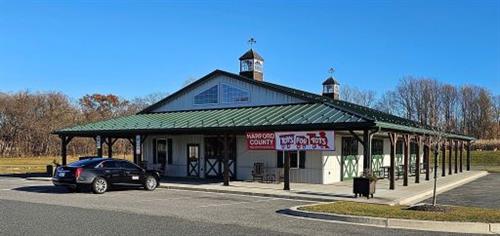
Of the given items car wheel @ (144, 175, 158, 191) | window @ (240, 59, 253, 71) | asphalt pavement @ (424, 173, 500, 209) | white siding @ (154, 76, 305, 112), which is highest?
window @ (240, 59, 253, 71)

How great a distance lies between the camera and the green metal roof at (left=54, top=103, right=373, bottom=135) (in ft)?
67.8

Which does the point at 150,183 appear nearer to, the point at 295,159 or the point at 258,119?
the point at 258,119

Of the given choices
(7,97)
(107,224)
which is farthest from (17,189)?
(7,97)

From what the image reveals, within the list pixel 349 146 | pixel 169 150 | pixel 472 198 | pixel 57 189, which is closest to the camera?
pixel 472 198

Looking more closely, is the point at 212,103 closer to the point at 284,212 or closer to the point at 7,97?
the point at 284,212

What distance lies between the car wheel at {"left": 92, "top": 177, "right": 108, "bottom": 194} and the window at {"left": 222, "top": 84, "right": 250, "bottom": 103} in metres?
10.8

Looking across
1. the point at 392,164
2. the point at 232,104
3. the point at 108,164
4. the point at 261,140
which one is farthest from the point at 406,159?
the point at 108,164

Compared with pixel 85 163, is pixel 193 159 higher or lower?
lower

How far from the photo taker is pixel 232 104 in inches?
1136

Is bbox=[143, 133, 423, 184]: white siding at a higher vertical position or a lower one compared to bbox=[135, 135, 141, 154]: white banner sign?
lower

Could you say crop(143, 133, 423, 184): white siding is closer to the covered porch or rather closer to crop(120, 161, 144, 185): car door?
the covered porch

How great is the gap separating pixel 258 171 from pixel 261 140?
11.0 ft

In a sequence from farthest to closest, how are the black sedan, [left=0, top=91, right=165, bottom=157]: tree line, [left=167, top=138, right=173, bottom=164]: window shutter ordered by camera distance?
[left=0, top=91, right=165, bottom=157]: tree line < [left=167, top=138, right=173, bottom=164]: window shutter < the black sedan

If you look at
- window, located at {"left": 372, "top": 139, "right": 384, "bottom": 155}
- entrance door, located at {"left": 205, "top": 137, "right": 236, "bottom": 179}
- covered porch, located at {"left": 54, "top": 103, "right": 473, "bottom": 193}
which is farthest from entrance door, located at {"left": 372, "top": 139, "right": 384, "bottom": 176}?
entrance door, located at {"left": 205, "top": 137, "right": 236, "bottom": 179}
